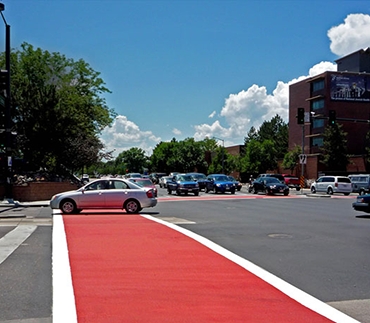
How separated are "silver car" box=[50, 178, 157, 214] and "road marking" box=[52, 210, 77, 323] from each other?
7479 millimetres

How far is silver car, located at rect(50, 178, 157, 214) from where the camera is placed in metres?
19.9

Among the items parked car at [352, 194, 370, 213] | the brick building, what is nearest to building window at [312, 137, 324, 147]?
the brick building

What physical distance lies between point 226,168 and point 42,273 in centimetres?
7865

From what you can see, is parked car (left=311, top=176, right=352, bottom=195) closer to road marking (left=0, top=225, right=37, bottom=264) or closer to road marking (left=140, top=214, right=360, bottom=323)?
road marking (left=0, top=225, right=37, bottom=264)

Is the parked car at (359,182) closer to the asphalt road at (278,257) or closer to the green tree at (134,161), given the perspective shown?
the asphalt road at (278,257)

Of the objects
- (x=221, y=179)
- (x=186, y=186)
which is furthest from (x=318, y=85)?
(x=186, y=186)

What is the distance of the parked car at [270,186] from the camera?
3822 centimetres

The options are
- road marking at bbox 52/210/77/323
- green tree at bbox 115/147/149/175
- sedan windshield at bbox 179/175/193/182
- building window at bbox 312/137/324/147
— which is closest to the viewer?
road marking at bbox 52/210/77/323

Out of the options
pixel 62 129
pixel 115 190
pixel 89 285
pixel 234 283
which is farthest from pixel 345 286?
pixel 62 129

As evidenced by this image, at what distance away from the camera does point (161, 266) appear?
9.17 meters

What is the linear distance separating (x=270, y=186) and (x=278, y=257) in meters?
28.7

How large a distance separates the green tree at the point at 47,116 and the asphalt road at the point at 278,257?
57.6 feet

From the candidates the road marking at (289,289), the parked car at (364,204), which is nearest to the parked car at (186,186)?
the parked car at (364,204)

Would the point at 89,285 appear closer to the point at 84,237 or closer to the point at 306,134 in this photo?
the point at 84,237
